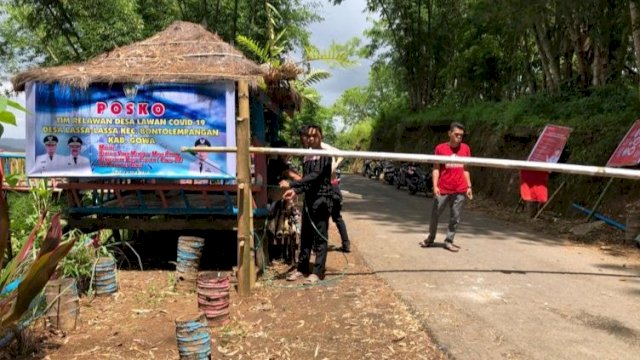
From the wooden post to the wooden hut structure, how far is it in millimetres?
36

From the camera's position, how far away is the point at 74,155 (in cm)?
646

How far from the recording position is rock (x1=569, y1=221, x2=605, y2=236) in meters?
9.38

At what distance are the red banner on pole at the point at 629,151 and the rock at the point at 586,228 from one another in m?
1.06

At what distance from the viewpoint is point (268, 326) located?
4.89 meters

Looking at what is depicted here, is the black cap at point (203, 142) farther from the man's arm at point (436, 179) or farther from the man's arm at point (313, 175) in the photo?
the man's arm at point (436, 179)

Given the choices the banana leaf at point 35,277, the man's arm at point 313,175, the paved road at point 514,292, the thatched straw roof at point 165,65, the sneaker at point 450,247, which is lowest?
the paved road at point 514,292

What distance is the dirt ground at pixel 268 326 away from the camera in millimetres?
4309

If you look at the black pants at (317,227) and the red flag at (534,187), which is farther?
the red flag at (534,187)

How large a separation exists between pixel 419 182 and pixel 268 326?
1356 cm

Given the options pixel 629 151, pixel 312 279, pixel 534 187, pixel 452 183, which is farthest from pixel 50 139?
pixel 629 151

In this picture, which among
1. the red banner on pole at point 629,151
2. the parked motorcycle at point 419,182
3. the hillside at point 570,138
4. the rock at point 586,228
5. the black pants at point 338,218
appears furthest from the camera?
the parked motorcycle at point 419,182

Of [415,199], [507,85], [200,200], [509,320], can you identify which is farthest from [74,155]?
[507,85]

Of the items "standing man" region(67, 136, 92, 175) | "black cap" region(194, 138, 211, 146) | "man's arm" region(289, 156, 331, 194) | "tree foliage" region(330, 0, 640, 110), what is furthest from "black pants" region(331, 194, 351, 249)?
"tree foliage" region(330, 0, 640, 110)

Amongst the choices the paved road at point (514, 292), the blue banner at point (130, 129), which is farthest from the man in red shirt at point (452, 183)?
the blue banner at point (130, 129)
